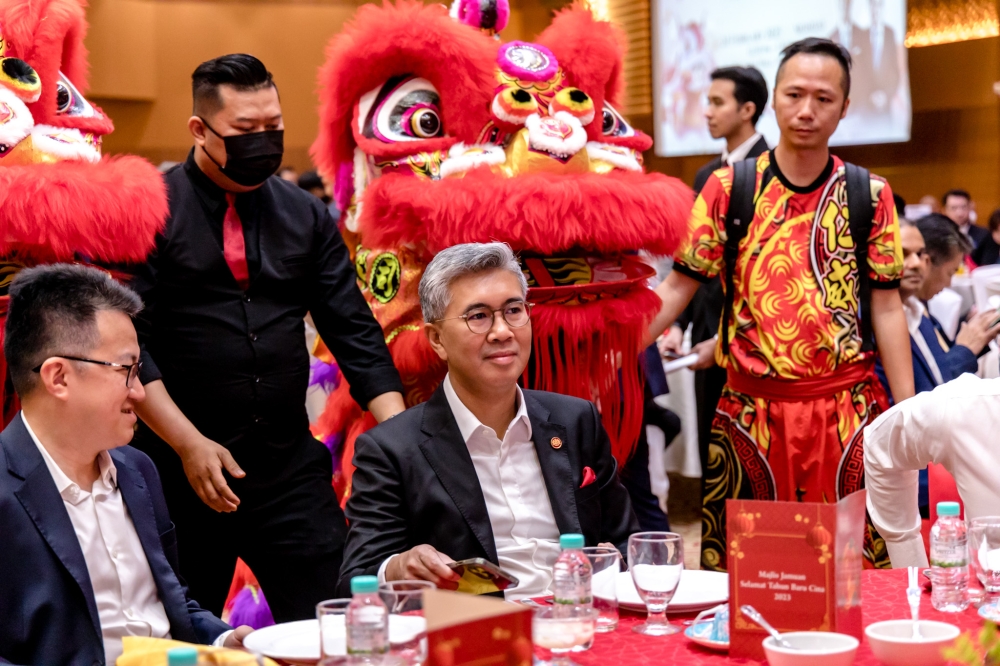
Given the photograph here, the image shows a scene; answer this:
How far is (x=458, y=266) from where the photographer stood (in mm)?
2092

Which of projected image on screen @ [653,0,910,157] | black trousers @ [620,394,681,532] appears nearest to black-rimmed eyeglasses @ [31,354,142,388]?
black trousers @ [620,394,681,532]

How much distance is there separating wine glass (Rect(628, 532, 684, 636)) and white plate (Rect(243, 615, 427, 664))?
1.08ft

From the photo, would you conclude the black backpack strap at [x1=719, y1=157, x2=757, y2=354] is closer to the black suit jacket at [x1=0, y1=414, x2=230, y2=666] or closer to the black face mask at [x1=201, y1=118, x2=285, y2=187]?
the black face mask at [x1=201, y1=118, x2=285, y2=187]

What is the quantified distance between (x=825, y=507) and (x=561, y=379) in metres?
1.36

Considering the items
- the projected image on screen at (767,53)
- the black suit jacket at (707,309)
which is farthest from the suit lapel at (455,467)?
the projected image on screen at (767,53)

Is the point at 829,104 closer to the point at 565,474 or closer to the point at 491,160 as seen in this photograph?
the point at 491,160

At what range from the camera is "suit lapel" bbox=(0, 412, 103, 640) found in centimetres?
166

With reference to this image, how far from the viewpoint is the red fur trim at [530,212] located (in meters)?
2.62

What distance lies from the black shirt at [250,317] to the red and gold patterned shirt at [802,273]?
0.82 metres

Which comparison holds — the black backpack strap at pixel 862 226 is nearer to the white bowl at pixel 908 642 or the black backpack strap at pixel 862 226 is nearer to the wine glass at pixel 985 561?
the wine glass at pixel 985 561

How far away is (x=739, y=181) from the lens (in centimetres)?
296

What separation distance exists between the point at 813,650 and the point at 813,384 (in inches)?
62.8

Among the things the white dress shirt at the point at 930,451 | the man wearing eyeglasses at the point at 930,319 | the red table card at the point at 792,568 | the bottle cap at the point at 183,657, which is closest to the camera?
the bottle cap at the point at 183,657

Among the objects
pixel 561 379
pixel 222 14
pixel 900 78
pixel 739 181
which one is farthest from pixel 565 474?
pixel 222 14
